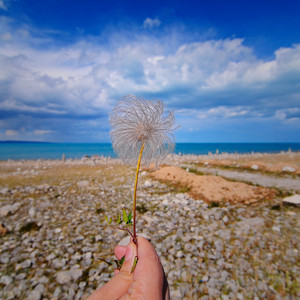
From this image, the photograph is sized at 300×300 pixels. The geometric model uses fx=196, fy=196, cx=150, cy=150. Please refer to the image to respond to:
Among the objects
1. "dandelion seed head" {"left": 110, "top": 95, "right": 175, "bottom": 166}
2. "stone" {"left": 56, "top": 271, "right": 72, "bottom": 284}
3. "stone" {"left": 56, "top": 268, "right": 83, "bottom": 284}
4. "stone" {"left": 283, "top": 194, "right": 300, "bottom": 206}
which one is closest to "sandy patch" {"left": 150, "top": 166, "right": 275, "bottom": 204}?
"stone" {"left": 283, "top": 194, "right": 300, "bottom": 206}

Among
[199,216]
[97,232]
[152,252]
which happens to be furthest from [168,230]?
[152,252]

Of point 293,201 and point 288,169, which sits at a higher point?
point 288,169

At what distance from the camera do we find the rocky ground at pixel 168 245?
4277mm

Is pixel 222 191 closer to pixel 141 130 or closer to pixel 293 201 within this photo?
pixel 293 201

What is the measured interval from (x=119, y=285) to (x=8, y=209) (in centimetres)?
818

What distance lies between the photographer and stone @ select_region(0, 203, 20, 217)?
7.68 meters

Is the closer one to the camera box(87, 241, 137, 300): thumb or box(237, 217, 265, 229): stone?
box(87, 241, 137, 300): thumb

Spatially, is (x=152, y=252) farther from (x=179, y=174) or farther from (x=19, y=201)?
(x=179, y=174)

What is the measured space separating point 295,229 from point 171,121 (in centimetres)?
659

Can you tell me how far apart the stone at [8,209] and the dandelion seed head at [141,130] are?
732cm


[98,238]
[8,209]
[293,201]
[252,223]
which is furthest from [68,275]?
[293,201]

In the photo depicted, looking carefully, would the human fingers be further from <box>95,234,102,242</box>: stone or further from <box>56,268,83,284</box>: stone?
<box>95,234,102,242</box>: stone

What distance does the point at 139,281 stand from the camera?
1.82m

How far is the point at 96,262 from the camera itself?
16.7ft
